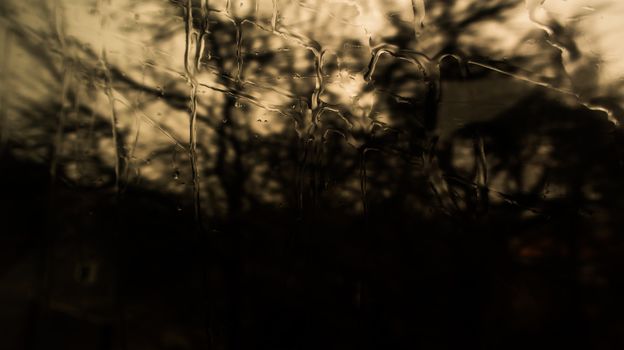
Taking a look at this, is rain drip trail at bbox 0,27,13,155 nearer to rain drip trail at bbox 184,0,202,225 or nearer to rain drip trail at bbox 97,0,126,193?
rain drip trail at bbox 97,0,126,193

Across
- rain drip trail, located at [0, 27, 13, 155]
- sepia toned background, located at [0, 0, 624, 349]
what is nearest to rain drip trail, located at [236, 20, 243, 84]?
sepia toned background, located at [0, 0, 624, 349]

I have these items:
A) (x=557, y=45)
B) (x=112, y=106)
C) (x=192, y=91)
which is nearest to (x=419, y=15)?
(x=557, y=45)

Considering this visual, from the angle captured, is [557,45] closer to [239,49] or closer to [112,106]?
[239,49]

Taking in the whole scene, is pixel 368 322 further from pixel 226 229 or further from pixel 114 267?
pixel 114 267

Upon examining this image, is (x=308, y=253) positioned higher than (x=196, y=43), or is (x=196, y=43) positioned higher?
(x=196, y=43)

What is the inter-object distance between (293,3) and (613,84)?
0.61 m

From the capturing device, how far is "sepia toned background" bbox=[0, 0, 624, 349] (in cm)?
66

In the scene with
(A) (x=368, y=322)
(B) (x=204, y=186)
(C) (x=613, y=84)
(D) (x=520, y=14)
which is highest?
(D) (x=520, y=14)

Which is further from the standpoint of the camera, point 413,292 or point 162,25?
point 162,25

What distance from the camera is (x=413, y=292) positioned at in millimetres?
683

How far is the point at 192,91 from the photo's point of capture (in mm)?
784

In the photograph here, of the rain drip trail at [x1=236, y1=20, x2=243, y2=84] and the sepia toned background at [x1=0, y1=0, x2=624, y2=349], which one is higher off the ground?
the rain drip trail at [x1=236, y1=20, x2=243, y2=84]

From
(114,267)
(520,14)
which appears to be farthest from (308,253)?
(520,14)

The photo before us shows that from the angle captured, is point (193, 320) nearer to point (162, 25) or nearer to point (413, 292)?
point (413, 292)
